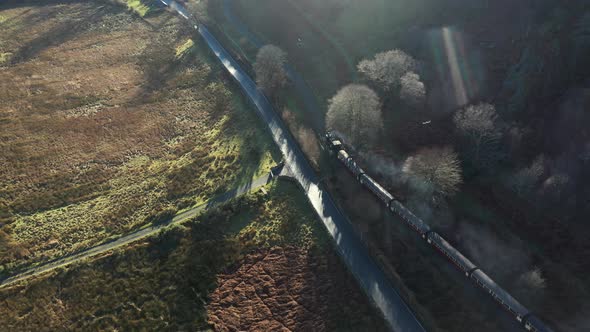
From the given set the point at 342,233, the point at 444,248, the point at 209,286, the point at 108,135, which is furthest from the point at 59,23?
the point at 444,248

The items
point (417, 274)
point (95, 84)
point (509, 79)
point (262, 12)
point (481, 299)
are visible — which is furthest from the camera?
point (262, 12)

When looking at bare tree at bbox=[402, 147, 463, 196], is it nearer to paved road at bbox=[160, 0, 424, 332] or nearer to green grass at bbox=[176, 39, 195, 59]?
paved road at bbox=[160, 0, 424, 332]

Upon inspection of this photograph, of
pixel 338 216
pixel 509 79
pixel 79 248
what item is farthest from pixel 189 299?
pixel 509 79

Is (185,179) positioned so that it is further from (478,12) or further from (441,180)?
(478,12)

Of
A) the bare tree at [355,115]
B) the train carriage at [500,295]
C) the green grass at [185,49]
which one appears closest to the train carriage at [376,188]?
the bare tree at [355,115]

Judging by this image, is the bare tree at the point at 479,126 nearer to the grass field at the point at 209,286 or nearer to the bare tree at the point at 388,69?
the bare tree at the point at 388,69

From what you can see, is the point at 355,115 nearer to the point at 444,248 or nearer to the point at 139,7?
the point at 444,248
